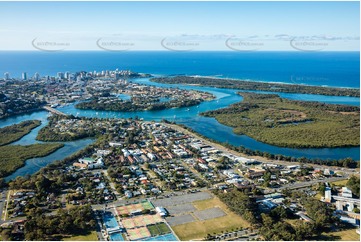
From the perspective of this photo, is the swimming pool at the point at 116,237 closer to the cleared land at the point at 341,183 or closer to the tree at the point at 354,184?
the tree at the point at 354,184

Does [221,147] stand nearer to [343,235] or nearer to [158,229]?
[158,229]

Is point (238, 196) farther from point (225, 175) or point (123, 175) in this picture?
point (123, 175)

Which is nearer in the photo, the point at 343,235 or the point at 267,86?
the point at 343,235

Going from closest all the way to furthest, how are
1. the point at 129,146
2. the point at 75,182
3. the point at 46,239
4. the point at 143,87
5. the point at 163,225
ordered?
the point at 46,239 < the point at 163,225 < the point at 75,182 < the point at 129,146 < the point at 143,87

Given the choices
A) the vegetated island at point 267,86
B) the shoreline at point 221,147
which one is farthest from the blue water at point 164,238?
the vegetated island at point 267,86

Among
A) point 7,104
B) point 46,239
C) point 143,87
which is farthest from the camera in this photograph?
point 143,87

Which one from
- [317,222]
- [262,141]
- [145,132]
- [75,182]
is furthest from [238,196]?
[145,132]

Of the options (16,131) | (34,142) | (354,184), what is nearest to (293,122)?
(354,184)
